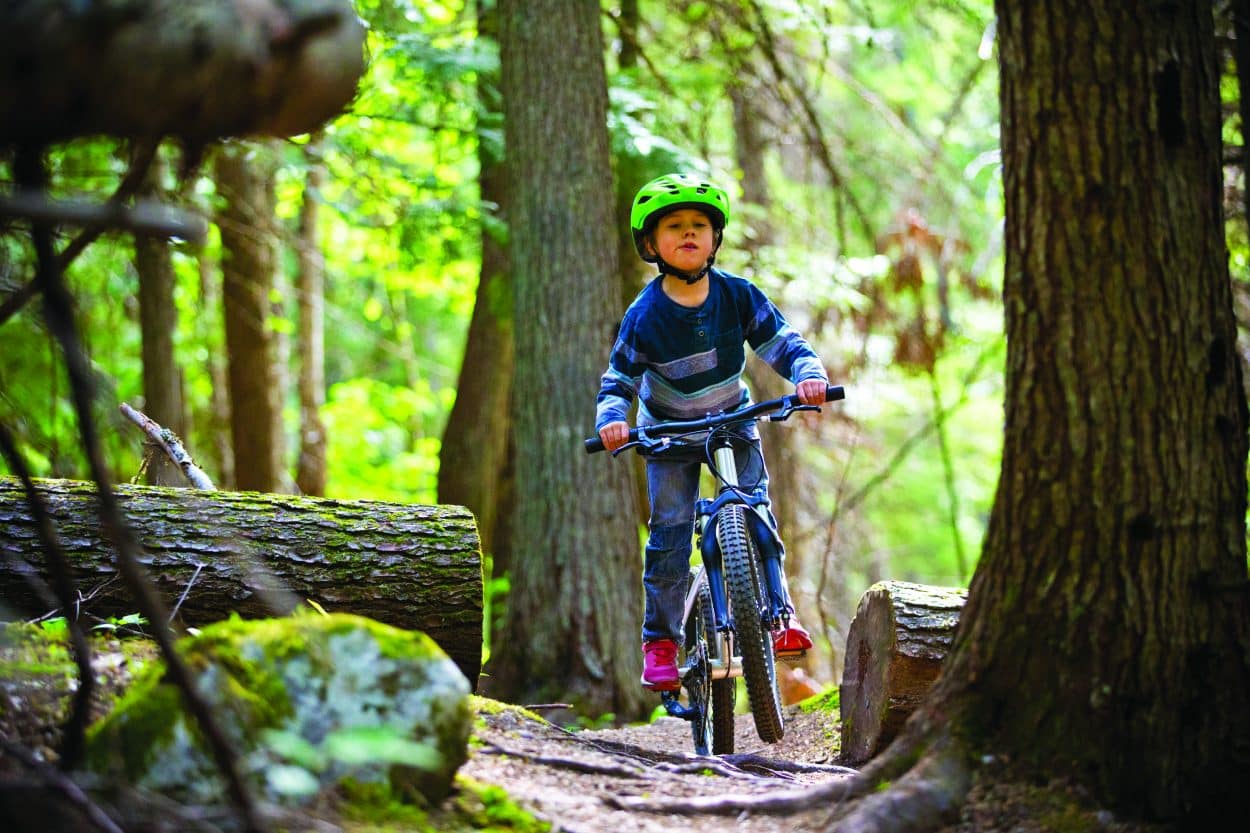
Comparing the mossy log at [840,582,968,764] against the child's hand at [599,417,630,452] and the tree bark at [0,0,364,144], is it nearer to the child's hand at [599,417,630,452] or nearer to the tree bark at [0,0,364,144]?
the child's hand at [599,417,630,452]

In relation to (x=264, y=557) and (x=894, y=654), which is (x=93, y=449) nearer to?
(x=264, y=557)

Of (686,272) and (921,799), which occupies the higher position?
(686,272)

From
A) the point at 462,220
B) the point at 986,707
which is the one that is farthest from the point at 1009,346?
the point at 462,220

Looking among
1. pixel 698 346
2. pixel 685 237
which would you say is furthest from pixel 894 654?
pixel 685 237

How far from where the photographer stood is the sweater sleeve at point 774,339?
548cm

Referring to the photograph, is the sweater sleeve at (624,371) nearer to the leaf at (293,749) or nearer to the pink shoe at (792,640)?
the pink shoe at (792,640)

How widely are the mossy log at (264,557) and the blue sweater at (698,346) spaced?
1.14 m

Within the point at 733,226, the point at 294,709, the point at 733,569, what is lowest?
the point at 294,709

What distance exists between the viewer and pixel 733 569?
5.13 meters

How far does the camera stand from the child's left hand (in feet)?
16.6

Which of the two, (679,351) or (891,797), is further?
(679,351)

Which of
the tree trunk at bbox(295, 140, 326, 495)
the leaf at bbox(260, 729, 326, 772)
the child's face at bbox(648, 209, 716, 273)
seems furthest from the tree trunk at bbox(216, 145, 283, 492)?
the leaf at bbox(260, 729, 326, 772)

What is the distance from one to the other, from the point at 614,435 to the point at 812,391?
0.90m

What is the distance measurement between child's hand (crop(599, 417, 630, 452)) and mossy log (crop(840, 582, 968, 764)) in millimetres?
1529
